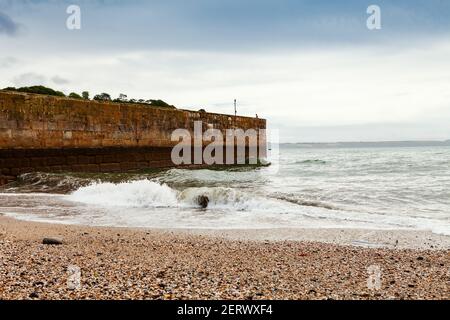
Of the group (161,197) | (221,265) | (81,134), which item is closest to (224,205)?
(161,197)

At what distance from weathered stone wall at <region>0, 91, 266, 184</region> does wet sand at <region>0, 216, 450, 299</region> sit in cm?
951

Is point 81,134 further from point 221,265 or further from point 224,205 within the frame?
point 221,265

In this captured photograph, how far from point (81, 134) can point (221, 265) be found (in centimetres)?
1494

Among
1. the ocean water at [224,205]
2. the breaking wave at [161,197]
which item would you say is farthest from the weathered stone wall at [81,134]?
the breaking wave at [161,197]

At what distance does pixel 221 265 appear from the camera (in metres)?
4.71

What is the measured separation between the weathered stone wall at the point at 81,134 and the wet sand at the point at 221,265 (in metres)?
9.51

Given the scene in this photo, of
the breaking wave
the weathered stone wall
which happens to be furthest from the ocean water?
the weathered stone wall

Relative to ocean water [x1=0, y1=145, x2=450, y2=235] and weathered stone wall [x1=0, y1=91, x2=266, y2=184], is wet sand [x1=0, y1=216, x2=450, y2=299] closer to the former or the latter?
ocean water [x1=0, y1=145, x2=450, y2=235]
